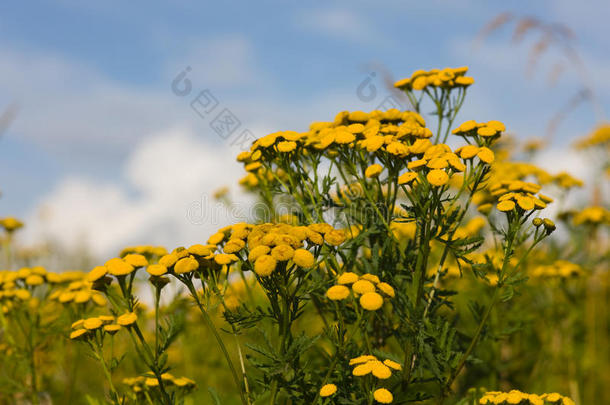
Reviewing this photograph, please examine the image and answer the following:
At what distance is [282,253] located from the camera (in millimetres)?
2221

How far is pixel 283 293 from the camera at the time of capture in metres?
2.37

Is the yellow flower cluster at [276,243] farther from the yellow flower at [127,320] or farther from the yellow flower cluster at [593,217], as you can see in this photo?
the yellow flower cluster at [593,217]

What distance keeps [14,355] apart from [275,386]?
2.38 metres

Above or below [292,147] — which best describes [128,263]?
below

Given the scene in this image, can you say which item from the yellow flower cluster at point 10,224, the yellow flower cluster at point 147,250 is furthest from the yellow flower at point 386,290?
the yellow flower cluster at point 10,224

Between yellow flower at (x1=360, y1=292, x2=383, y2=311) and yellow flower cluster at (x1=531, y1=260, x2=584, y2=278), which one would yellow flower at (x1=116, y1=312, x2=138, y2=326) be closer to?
yellow flower at (x1=360, y1=292, x2=383, y2=311)

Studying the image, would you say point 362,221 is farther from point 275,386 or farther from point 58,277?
point 58,277

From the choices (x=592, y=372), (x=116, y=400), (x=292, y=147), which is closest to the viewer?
(x=116, y=400)

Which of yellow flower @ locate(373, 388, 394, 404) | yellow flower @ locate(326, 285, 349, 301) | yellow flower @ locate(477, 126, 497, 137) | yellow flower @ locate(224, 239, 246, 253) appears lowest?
yellow flower @ locate(373, 388, 394, 404)

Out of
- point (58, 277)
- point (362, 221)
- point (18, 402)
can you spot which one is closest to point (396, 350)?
point (362, 221)

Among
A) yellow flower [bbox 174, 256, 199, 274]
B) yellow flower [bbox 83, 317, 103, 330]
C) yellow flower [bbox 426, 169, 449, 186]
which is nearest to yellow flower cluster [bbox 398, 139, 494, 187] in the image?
yellow flower [bbox 426, 169, 449, 186]

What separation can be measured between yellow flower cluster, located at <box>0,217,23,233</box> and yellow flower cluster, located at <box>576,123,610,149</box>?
7.34 m

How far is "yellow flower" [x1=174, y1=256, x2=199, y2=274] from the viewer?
2.48 meters

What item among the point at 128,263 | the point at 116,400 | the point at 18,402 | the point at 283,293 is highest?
the point at 128,263
